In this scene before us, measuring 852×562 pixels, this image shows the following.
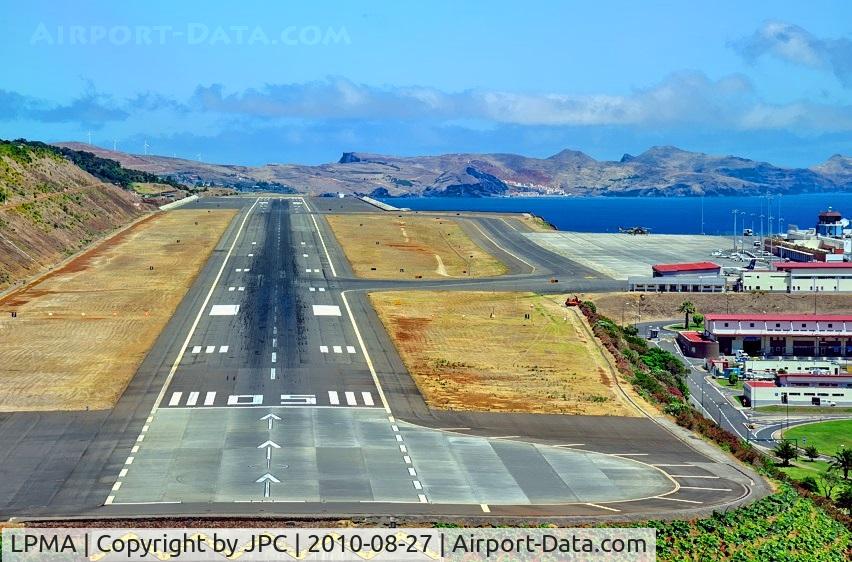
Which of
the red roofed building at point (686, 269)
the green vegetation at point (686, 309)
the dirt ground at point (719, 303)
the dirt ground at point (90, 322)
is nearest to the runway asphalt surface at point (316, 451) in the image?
the dirt ground at point (90, 322)

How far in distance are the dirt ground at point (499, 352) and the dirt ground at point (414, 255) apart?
1908 centimetres

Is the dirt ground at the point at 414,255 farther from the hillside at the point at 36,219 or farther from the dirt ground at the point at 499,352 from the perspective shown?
the hillside at the point at 36,219

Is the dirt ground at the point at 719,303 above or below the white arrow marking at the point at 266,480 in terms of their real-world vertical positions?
above

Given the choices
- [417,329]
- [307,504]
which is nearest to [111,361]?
[417,329]

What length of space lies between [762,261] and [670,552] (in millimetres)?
128791

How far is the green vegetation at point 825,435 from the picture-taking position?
9019cm

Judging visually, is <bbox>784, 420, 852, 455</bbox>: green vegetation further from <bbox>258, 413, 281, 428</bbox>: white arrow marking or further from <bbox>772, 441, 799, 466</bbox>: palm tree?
<bbox>258, 413, 281, 428</bbox>: white arrow marking

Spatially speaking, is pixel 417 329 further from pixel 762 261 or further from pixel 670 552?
pixel 762 261

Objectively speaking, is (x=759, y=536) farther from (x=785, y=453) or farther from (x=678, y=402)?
(x=678, y=402)

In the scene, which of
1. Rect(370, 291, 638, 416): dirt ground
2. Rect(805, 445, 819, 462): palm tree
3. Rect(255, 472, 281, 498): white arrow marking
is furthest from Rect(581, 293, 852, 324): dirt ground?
Rect(255, 472, 281, 498): white arrow marking

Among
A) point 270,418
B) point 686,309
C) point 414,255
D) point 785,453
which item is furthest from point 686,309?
point 270,418

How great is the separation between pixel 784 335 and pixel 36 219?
9465 centimetres

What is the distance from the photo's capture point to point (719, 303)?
140 meters

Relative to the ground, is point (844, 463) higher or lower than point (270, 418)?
lower
